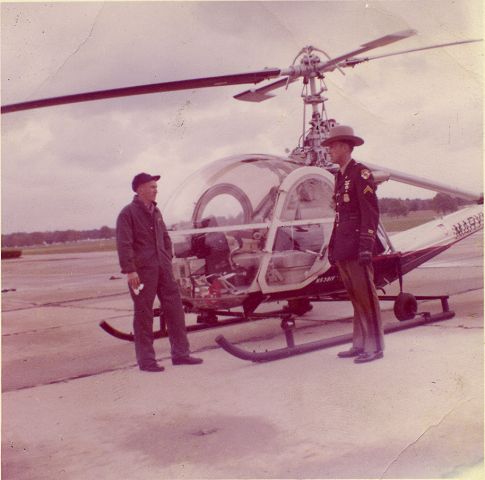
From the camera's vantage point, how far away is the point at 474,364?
13.2 ft

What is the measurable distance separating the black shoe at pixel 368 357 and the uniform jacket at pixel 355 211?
0.65 meters

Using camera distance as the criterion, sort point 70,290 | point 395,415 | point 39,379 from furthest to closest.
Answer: point 70,290
point 39,379
point 395,415

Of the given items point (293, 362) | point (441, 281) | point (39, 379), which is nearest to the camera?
point (293, 362)

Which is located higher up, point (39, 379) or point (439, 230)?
point (439, 230)

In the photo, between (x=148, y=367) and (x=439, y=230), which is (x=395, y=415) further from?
(x=439, y=230)

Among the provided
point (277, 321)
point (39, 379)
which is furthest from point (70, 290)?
point (39, 379)

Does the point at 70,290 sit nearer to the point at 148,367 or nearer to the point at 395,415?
the point at 148,367

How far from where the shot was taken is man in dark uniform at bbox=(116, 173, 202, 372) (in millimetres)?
4281

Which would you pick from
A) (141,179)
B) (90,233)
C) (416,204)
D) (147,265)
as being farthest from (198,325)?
(416,204)

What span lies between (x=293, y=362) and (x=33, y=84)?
241 cm

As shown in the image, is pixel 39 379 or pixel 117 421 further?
pixel 39 379

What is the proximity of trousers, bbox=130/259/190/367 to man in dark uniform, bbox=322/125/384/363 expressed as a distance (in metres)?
1.13

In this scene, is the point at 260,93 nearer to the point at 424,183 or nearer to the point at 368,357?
the point at 424,183

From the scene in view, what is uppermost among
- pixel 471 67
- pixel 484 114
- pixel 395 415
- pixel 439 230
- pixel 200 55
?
pixel 200 55
